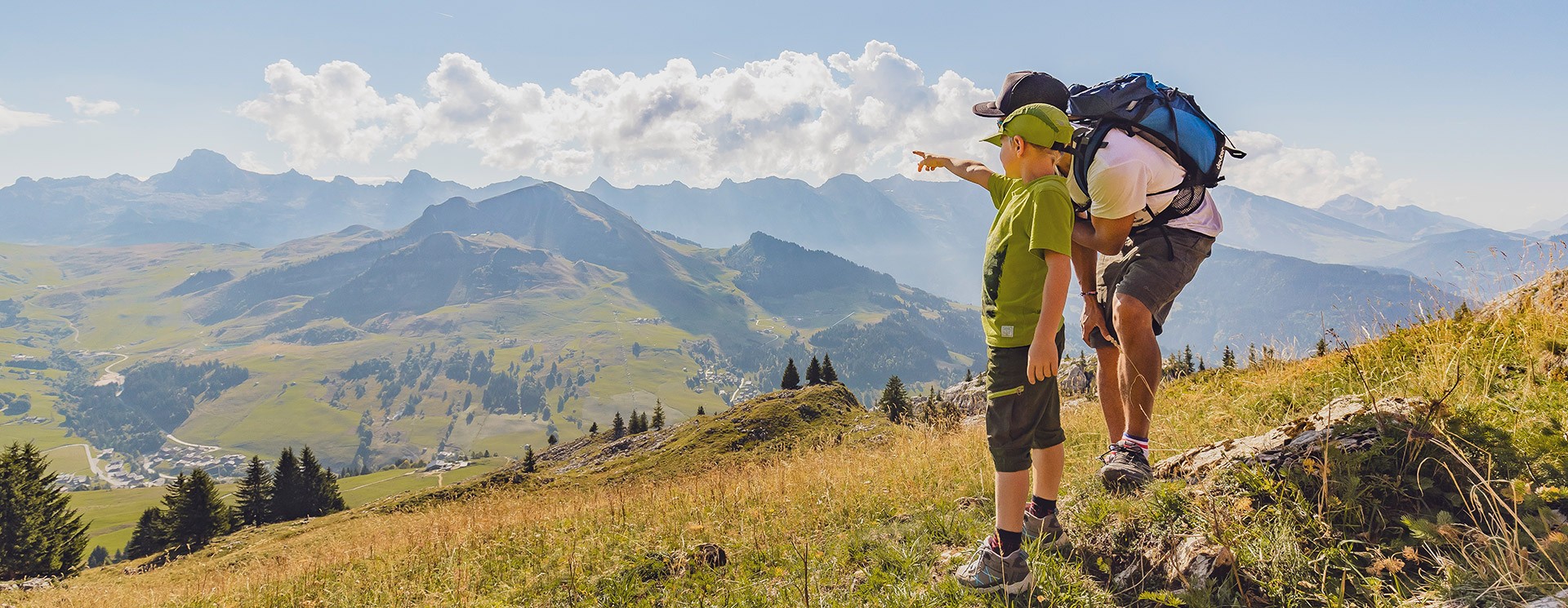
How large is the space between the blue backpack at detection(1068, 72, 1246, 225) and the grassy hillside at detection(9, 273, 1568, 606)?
60.3 inches

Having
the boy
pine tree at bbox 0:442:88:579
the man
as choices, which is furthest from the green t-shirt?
pine tree at bbox 0:442:88:579

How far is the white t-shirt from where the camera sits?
458cm

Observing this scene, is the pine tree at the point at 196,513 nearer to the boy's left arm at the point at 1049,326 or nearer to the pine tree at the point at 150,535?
the pine tree at the point at 150,535

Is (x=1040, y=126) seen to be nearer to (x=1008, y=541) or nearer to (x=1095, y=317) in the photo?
(x=1095, y=317)

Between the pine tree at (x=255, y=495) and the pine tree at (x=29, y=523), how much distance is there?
998 centimetres

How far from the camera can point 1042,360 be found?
3898 millimetres

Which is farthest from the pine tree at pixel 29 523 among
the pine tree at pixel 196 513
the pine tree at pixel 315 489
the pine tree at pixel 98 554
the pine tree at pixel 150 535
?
the pine tree at pixel 98 554

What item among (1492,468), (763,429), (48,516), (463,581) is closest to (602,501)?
(463,581)

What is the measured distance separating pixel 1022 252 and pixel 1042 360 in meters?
0.68

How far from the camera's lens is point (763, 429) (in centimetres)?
3800

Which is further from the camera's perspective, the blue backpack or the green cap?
the blue backpack

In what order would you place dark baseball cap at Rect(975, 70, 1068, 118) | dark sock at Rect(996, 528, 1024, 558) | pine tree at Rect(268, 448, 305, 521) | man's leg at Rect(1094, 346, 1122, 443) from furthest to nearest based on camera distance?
pine tree at Rect(268, 448, 305, 521)
man's leg at Rect(1094, 346, 1122, 443)
dark baseball cap at Rect(975, 70, 1068, 118)
dark sock at Rect(996, 528, 1024, 558)

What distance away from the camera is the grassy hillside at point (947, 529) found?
11.1ft

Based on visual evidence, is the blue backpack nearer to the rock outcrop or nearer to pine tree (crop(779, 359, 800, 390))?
the rock outcrop
